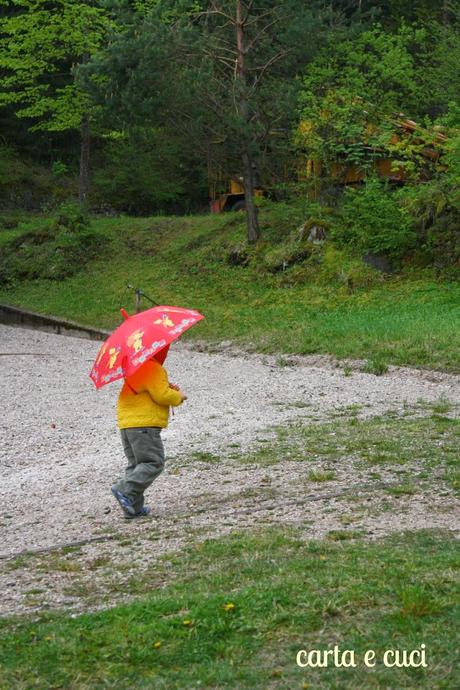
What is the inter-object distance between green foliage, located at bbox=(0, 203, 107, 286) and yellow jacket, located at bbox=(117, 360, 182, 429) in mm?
20607

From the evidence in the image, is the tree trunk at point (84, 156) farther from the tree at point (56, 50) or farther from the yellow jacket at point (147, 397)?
the yellow jacket at point (147, 397)

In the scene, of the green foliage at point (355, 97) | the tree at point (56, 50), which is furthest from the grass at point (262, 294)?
the tree at point (56, 50)

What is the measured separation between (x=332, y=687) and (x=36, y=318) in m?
20.6

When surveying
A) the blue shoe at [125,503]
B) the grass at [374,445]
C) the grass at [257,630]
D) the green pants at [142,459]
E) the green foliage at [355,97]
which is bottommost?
the grass at [374,445]

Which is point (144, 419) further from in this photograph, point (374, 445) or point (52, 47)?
point (52, 47)

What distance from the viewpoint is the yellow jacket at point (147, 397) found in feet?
23.9

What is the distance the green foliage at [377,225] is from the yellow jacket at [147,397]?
15.8m

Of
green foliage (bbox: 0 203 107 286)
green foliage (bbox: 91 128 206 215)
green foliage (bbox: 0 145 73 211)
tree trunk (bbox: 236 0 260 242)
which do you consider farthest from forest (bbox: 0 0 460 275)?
green foliage (bbox: 0 145 73 211)

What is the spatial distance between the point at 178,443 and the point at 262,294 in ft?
40.7

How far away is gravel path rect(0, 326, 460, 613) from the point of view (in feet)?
23.3

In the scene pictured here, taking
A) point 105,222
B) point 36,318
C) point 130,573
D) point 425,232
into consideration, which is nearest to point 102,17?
point 105,222

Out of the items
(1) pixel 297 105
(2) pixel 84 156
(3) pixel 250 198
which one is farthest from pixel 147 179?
(1) pixel 297 105

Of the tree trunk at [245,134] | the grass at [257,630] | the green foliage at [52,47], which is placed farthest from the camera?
the green foliage at [52,47]

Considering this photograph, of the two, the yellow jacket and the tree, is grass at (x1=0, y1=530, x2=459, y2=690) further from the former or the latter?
the tree
